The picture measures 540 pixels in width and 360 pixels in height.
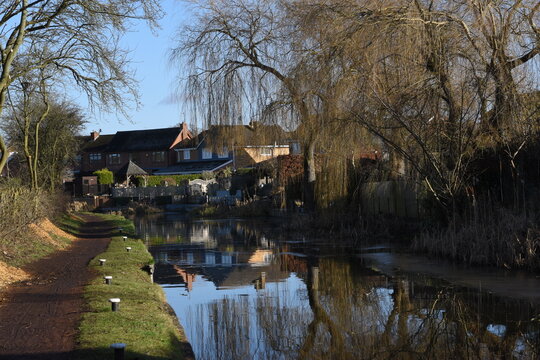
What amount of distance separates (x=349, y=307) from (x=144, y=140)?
8039 centimetres

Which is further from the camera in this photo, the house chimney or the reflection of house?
the house chimney

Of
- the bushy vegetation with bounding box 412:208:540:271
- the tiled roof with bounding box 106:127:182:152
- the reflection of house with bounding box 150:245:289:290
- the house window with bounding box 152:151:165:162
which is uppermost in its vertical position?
the tiled roof with bounding box 106:127:182:152

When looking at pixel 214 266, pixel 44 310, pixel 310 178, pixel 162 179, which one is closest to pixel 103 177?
pixel 162 179

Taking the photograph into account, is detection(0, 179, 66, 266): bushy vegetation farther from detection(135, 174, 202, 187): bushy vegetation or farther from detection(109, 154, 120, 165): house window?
detection(109, 154, 120, 165): house window

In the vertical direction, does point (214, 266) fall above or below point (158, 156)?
below

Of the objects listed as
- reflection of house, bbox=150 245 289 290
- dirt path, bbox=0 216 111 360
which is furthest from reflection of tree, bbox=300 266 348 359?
dirt path, bbox=0 216 111 360

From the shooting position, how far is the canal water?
9820 mm

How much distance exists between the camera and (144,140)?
90.7 metres

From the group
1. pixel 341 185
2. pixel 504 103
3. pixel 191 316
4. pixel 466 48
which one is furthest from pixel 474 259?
pixel 341 185

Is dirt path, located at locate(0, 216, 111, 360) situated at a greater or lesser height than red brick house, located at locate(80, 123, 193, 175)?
lesser

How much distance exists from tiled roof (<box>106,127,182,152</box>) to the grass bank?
244 ft

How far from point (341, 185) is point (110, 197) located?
130ft

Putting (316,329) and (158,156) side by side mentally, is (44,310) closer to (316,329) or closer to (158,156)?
(316,329)

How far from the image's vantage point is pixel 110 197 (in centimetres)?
6375
